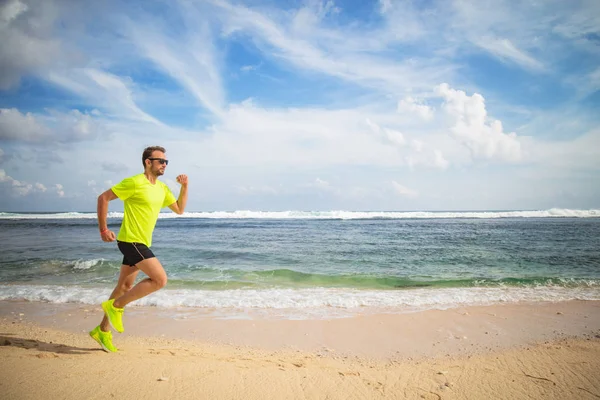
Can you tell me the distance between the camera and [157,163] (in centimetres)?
403

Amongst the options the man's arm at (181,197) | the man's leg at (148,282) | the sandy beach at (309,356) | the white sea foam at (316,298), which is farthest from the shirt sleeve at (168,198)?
the white sea foam at (316,298)

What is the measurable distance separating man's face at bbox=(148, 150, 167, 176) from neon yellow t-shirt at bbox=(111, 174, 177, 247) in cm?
19

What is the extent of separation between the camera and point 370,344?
4.73 meters

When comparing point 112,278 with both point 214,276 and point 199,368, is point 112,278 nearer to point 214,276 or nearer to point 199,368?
point 214,276

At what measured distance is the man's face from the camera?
→ 13.1 ft

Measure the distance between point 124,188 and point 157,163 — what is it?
0.54 m

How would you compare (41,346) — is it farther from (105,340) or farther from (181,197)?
(181,197)

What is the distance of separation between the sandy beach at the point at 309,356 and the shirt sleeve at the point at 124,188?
196 centimetres

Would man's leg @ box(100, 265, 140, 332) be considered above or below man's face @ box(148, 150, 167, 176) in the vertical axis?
below

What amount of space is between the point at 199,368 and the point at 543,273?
11.6 metres

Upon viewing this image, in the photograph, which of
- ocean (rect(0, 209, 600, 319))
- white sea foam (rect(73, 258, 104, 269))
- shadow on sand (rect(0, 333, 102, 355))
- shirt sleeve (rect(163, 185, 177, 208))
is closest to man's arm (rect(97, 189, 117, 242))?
shirt sleeve (rect(163, 185, 177, 208))

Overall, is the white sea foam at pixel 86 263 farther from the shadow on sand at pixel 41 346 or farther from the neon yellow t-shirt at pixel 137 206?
the neon yellow t-shirt at pixel 137 206

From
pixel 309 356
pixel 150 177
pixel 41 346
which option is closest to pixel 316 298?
pixel 309 356

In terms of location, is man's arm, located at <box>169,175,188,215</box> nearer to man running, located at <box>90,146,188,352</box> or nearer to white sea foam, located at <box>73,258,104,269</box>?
man running, located at <box>90,146,188,352</box>
